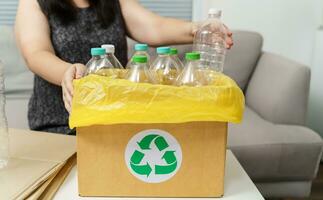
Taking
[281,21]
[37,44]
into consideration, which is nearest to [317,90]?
[281,21]

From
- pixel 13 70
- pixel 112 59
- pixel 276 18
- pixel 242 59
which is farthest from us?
pixel 276 18

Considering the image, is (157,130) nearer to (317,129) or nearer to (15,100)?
(15,100)

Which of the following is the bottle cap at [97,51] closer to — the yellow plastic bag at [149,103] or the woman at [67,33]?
the yellow plastic bag at [149,103]

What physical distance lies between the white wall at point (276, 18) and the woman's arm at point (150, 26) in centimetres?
147

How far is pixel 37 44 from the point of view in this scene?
3.92 ft

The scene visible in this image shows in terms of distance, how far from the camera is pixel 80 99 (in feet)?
2.54

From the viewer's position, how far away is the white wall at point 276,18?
275cm

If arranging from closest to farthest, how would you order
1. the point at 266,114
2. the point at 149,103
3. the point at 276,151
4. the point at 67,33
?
the point at 149,103 < the point at 67,33 < the point at 276,151 < the point at 266,114

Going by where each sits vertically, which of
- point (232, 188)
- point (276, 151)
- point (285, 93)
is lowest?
point (276, 151)

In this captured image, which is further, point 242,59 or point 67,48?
point 242,59

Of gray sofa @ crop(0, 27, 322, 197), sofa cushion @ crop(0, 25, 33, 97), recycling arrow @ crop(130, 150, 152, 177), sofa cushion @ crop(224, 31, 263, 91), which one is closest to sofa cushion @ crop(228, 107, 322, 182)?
gray sofa @ crop(0, 27, 322, 197)

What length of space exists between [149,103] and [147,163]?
137mm

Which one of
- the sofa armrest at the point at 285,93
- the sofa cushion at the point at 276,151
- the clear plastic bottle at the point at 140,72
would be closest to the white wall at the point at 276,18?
the sofa armrest at the point at 285,93

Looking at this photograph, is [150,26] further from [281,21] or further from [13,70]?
[281,21]
